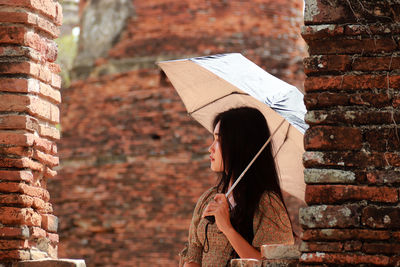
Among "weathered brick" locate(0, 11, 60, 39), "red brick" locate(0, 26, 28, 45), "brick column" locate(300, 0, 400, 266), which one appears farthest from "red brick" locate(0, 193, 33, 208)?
"brick column" locate(300, 0, 400, 266)

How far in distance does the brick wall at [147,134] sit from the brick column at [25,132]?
21.8 feet

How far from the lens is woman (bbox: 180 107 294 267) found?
373cm

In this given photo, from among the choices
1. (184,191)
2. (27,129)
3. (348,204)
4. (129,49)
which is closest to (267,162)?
(348,204)

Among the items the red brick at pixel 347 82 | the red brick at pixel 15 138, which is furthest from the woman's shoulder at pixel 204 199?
the red brick at pixel 15 138

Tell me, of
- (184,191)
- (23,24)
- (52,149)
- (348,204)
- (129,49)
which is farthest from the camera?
(129,49)

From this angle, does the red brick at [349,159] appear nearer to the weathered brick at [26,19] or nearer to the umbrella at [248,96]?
the umbrella at [248,96]

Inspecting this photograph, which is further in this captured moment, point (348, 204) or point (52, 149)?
point (52, 149)

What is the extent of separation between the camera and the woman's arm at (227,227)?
3619 mm

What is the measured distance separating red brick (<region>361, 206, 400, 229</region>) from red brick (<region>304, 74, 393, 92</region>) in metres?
0.55

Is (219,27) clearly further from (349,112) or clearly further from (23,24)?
(349,112)

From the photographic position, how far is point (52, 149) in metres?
4.60

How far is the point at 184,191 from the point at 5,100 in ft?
22.9

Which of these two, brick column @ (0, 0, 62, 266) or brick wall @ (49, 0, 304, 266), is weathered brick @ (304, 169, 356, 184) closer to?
brick column @ (0, 0, 62, 266)

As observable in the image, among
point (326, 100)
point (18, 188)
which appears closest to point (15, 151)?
point (18, 188)
